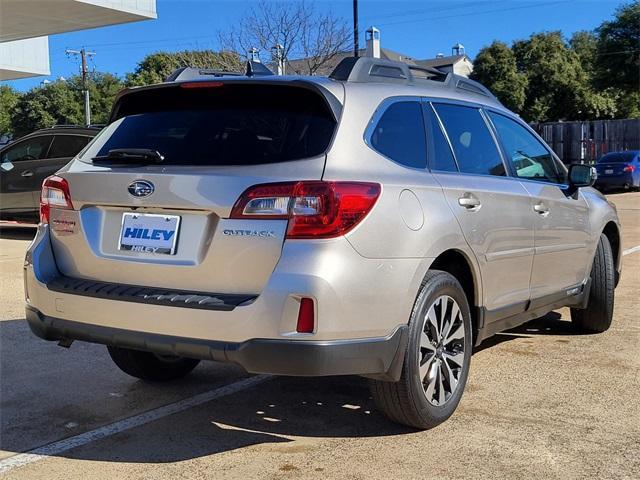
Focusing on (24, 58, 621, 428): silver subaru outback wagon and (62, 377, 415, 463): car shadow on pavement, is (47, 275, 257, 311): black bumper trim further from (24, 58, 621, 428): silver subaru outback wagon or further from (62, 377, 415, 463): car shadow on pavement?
(62, 377, 415, 463): car shadow on pavement

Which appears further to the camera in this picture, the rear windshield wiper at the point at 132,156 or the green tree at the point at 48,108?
the green tree at the point at 48,108

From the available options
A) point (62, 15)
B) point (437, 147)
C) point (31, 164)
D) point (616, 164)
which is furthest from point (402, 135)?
point (616, 164)

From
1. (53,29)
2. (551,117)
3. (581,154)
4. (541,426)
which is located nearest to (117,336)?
(541,426)

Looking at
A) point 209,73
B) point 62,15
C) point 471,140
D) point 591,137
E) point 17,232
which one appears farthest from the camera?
point 591,137

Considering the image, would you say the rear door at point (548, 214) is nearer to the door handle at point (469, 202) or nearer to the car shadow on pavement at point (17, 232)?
the door handle at point (469, 202)

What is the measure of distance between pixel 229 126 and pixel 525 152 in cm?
239

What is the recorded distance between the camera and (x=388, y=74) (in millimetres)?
3998

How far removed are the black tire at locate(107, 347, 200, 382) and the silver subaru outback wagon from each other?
0.87m

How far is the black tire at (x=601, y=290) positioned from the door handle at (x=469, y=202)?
6.78 feet

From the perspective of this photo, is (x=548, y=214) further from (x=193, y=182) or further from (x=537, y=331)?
→ (x=193, y=182)

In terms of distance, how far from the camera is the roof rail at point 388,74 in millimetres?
3746

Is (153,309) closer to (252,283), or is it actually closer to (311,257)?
(252,283)

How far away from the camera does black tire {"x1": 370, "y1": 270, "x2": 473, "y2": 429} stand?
3465 millimetres

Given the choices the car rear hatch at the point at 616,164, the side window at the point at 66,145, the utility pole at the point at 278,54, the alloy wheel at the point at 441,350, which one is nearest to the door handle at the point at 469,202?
Result: the alloy wheel at the point at 441,350
